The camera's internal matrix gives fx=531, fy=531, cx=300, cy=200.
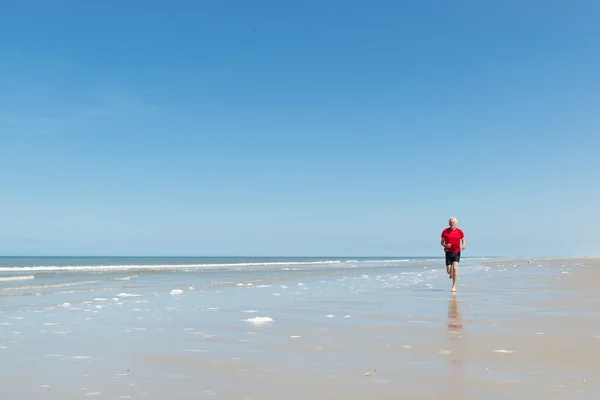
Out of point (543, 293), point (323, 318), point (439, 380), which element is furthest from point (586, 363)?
point (543, 293)

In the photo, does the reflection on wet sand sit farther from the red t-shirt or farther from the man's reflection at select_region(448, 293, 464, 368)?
the red t-shirt

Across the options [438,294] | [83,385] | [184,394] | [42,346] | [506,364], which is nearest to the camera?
[184,394]

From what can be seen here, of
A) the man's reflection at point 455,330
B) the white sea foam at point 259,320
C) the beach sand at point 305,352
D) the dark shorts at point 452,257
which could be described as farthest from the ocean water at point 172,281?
the white sea foam at point 259,320

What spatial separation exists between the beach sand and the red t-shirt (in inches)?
165

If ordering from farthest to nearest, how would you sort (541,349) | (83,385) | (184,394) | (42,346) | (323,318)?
(323,318) → (42,346) → (541,349) → (83,385) → (184,394)

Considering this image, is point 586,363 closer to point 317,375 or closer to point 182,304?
point 317,375

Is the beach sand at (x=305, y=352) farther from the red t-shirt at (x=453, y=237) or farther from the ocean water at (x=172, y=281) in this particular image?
the red t-shirt at (x=453, y=237)

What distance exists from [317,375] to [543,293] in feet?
34.7

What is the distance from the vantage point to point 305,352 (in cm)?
566

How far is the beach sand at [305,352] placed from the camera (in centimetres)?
414

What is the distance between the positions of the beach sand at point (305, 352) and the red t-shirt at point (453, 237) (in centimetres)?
418

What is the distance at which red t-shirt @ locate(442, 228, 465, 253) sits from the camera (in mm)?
14420

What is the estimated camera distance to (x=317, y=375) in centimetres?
457

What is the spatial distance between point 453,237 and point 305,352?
32.1 feet
